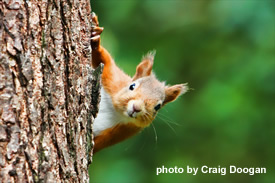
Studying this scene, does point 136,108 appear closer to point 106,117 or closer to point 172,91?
point 106,117

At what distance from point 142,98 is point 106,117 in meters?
0.29

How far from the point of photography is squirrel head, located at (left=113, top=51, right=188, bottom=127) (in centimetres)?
287

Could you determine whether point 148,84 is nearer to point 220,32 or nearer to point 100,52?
point 100,52

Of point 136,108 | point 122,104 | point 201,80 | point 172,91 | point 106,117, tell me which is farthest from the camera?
point 201,80

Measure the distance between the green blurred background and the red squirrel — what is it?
29.3 inches

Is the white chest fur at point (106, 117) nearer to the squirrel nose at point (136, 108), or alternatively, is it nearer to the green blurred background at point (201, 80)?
the squirrel nose at point (136, 108)

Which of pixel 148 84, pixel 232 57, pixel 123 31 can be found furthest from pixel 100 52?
pixel 232 57

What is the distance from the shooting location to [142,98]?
2961 millimetres

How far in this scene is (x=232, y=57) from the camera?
177 inches

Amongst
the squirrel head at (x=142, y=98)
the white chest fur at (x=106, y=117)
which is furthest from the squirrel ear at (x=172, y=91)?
the white chest fur at (x=106, y=117)

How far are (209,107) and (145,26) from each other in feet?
3.58

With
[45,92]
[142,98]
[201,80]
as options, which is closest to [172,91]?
[142,98]

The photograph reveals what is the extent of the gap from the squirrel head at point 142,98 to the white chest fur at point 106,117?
0.22ft

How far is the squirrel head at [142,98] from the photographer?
2.87 m
